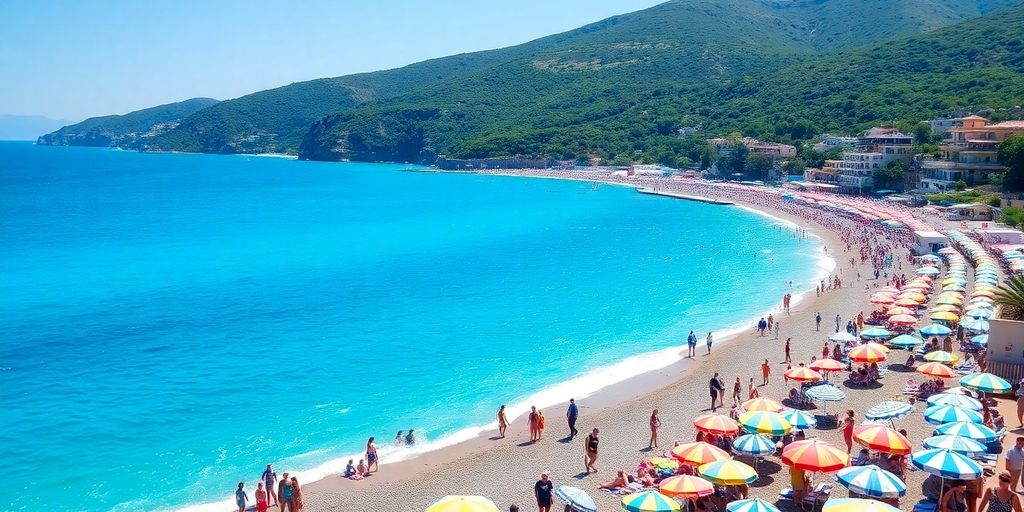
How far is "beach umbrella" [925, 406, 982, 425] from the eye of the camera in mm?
14148

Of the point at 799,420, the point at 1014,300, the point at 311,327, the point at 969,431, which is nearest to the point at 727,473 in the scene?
the point at 799,420

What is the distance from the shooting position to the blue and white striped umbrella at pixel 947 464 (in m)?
11.2

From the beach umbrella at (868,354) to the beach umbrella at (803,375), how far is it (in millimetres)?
1721

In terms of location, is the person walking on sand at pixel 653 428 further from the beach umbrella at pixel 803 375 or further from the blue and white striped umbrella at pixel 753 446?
the beach umbrella at pixel 803 375

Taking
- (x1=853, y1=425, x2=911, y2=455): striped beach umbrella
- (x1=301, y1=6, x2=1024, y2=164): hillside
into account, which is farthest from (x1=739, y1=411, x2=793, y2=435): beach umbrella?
(x1=301, y1=6, x2=1024, y2=164): hillside

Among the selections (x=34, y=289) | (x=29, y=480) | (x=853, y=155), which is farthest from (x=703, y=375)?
(x=853, y=155)

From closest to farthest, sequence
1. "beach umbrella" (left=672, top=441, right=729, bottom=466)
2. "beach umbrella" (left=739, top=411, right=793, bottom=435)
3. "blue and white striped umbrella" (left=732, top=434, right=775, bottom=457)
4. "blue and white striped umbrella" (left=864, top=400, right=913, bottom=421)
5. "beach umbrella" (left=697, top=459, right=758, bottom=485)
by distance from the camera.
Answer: "beach umbrella" (left=697, top=459, right=758, bottom=485) → "beach umbrella" (left=672, top=441, right=729, bottom=466) → "blue and white striped umbrella" (left=732, top=434, right=775, bottom=457) → "beach umbrella" (left=739, top=411, right=793, bottom=435) → "blue and white striped umbrella" (left=864, top=400, right=913, bottom=421)

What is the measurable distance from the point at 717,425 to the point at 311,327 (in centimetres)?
1967

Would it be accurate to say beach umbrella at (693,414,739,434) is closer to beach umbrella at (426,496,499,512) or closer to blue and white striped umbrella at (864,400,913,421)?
blue and white striped umbrella at (864,400,913,421)

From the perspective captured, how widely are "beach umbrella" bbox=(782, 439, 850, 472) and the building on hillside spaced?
57317mm

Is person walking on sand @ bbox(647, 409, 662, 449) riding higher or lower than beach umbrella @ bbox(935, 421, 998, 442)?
lower

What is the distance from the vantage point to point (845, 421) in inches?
631

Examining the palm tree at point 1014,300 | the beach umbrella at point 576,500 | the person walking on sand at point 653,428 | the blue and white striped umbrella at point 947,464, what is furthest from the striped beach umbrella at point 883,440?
the palm tree at point 1014,300

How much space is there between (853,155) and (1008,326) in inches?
2487
